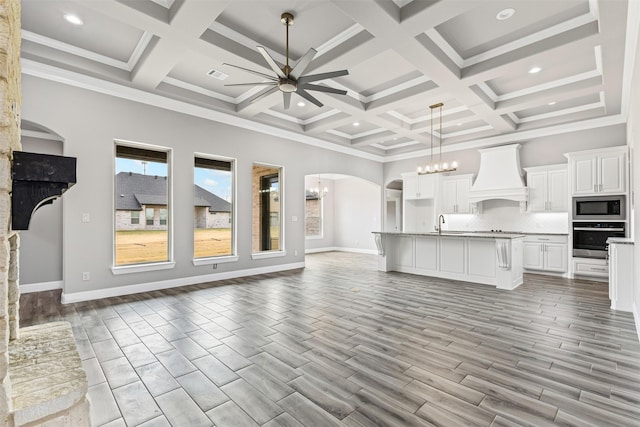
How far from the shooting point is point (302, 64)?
132 inches

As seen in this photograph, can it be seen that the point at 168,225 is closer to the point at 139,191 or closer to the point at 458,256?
the point at 139,191

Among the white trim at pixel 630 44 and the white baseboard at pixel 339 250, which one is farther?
the white baseboard at pixel 339 250

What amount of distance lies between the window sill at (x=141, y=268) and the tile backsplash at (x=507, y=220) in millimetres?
7248

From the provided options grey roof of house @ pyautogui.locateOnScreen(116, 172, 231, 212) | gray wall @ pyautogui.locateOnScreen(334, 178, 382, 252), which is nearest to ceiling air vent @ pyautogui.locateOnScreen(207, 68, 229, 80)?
grey roof of house @ pyautogui.locateOnScreen(116, 172, 231, 212)

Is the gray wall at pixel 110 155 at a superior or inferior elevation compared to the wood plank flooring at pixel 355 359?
superior

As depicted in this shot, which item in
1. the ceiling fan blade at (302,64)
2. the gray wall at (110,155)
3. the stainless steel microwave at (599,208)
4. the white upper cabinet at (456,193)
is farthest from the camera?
the white upper cabinet at (456,193)

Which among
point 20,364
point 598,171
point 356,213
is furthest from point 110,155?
point 598,171

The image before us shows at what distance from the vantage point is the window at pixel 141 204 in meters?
5.10

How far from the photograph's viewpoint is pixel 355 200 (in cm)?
1180

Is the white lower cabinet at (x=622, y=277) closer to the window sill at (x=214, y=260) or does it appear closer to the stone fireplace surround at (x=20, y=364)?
the stone fireplace surround at (x=20, y=364)

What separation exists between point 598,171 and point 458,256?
3207mm

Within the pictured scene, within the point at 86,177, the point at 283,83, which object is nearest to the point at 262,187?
the point at 86,177

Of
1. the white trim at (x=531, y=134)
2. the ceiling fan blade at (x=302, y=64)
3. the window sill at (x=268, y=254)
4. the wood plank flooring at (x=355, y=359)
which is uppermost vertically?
the white trim at (x=531, y=134)

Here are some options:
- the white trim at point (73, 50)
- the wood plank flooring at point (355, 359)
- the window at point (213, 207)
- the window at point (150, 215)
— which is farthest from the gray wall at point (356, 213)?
the white trim at point (73, 50)
